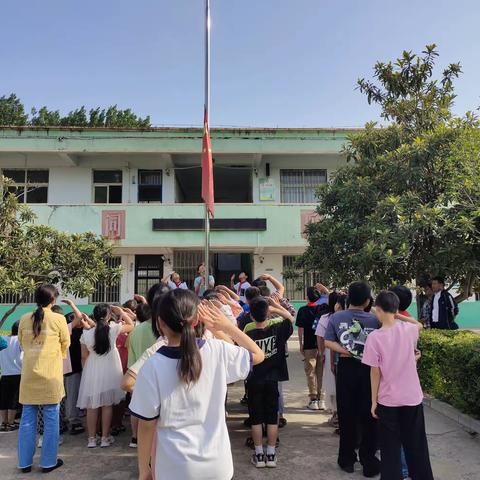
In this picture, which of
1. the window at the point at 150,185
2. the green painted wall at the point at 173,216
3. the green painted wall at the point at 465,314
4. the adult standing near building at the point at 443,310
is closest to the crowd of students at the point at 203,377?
the adult standing near building at the point at 443,310

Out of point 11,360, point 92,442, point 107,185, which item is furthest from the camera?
point 107,185

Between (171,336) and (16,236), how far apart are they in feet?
30.5

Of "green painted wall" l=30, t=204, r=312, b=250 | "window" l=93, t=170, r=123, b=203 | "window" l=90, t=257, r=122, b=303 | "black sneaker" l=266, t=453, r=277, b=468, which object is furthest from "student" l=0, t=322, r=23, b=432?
"window" l=93, t=170, r=123, b=203

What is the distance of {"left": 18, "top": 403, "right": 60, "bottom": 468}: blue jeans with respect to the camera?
395cm

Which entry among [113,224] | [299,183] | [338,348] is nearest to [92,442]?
[338,348]

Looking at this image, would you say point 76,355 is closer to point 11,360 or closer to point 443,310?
point 11,360

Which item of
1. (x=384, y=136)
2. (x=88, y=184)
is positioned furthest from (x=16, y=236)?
(x=384, y=136)

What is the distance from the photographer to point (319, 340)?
223 inches

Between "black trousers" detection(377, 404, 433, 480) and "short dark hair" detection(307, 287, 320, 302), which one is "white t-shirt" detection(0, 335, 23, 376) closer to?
"short dark hair" detection(307, 287, 320, 302)

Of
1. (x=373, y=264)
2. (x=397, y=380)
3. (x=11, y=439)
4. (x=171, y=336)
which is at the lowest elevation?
(x=11, y=439)

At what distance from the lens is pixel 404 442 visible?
128 inches

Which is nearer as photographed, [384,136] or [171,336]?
[171,336]

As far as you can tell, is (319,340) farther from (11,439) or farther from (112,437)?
(11,439)

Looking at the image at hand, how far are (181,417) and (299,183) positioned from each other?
14.3 m
